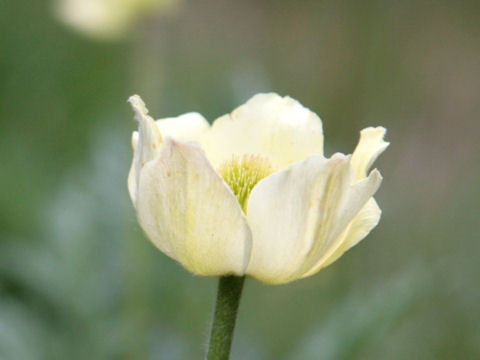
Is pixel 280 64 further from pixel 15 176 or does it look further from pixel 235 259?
pixel 235 259

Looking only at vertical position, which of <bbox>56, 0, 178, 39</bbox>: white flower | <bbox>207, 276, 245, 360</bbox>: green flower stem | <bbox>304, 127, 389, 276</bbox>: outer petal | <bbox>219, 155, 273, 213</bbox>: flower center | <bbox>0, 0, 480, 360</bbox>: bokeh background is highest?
<bbox>304, 127, 389, 276</bbox>: outer petal

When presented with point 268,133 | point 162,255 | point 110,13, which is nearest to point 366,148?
point 268,133

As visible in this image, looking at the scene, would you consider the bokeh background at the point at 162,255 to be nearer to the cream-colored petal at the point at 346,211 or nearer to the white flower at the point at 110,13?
the white flower at the point at 110,13

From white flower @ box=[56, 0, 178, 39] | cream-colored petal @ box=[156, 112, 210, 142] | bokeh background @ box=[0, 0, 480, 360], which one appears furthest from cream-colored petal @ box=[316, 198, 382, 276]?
white flower @ box=[56, 0, 178, 39]

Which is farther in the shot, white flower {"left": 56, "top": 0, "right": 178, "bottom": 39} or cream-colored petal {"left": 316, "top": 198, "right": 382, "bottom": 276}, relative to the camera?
white flower {"left": 56, "top": 0, "right": 178, "bottom": 39}

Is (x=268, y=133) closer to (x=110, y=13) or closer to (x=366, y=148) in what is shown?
(x=366, y=148)

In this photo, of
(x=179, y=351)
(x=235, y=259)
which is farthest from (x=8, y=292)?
(x=235, y=259)

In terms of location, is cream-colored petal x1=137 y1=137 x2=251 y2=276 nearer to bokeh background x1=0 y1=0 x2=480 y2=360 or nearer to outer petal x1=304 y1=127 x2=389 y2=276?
outer petal x1=304 y1=127 x2=389 y2=276

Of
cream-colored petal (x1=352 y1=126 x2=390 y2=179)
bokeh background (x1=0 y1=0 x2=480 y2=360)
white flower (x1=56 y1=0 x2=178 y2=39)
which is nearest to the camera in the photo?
cream-colored petal (x1=352 y1=126 x2=390 y2=179)
